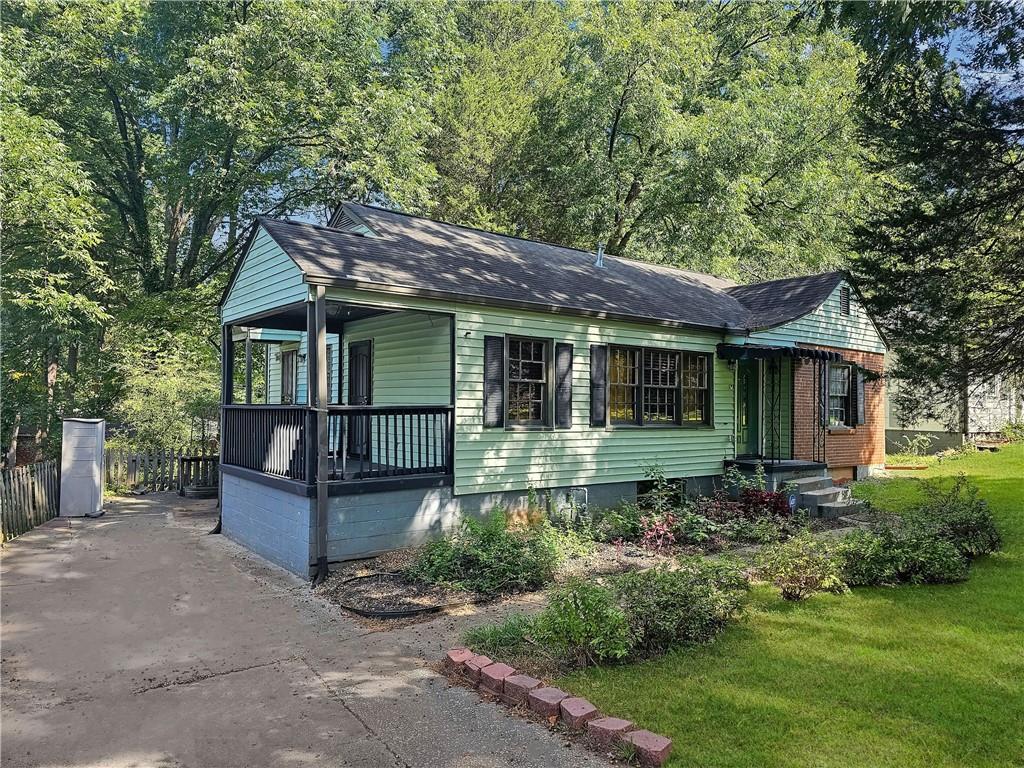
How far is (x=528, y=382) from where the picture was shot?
984 centimetres

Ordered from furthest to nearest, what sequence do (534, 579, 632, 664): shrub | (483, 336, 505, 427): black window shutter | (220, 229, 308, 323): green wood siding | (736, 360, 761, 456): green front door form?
(736, 360, 761, 456): green front door
(483, 336, 505, 427): black window shutter
(220, 229, 308, 323): green wood siding
(534, 579, 632, 664): shrub

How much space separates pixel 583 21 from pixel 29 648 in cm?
2337

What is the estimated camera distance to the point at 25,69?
17797 mm

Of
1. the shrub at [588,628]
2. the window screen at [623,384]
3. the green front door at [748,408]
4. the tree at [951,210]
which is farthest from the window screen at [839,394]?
the shrub at [588,628]

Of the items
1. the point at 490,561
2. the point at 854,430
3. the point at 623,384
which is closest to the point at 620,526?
the point at 623,384

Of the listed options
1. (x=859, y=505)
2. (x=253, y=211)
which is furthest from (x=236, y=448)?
(x=253, y=211)

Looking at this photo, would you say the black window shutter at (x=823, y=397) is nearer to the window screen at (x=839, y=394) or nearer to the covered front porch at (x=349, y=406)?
the window screen at (x=839, y=394)

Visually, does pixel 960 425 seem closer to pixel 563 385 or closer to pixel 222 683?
pixel 563 385

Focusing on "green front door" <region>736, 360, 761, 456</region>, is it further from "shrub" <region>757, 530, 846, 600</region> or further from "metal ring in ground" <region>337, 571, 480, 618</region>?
"metal ring in ground" <region>337, 571, 480, 618</region>

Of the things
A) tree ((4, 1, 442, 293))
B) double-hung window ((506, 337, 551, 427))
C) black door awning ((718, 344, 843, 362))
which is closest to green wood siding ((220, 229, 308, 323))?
double-hung window ((506, 337, 551, 427))

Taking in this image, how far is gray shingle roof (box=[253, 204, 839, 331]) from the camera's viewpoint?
28.2 ft

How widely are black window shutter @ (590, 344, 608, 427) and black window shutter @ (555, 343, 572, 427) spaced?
1.64ft

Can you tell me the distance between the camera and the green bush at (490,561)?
7.18 m

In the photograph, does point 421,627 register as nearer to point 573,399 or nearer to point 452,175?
point 573,399
